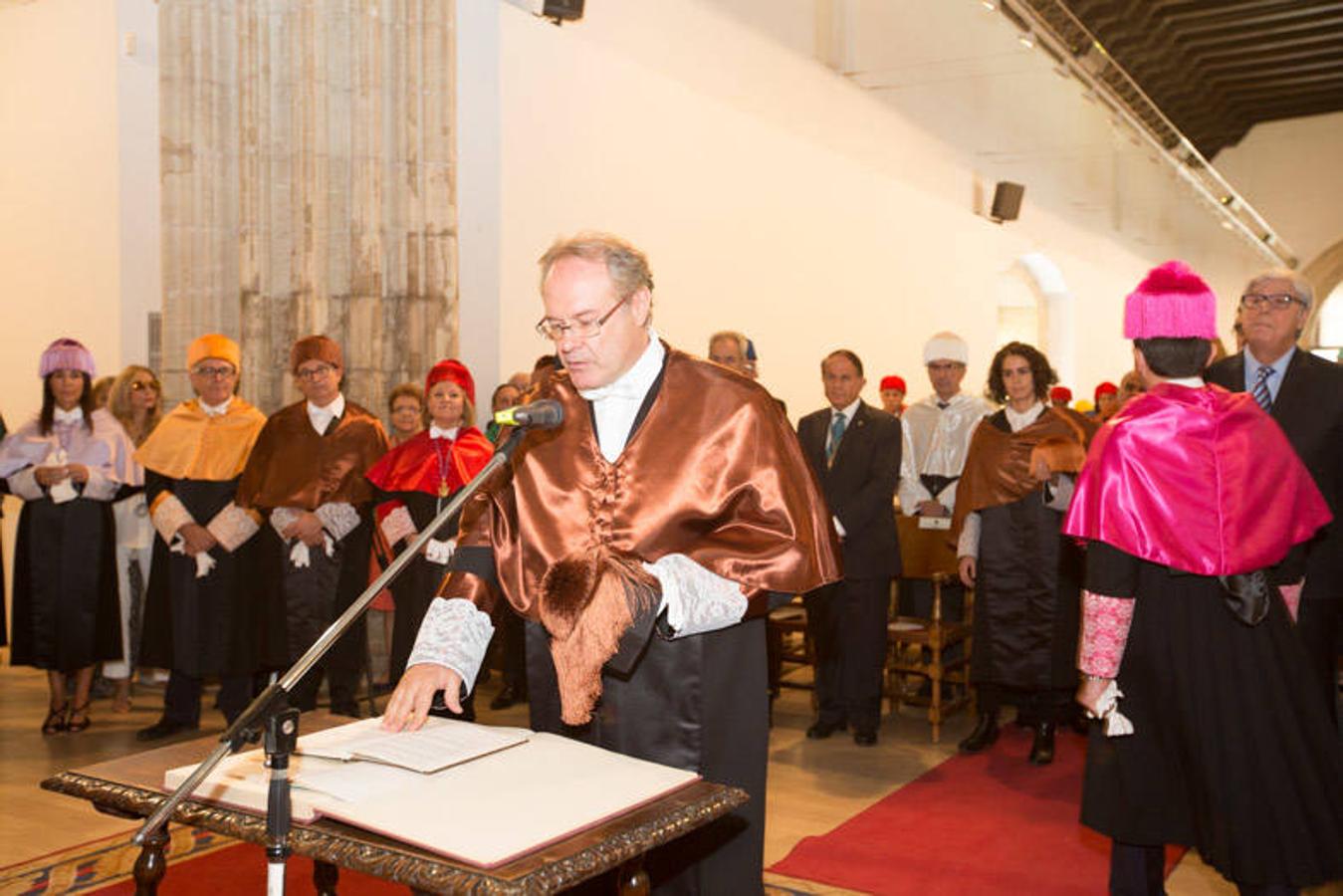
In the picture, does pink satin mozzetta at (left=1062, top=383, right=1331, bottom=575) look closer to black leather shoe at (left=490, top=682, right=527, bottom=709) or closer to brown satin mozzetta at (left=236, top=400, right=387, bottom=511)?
brown satin mozzetta at (left=236, top=400, right=387, bottom=511)

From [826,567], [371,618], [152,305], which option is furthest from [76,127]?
[826,567]

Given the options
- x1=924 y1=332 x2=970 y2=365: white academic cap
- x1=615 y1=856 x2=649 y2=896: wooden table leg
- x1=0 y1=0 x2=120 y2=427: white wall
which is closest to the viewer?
x1=615 y1=856 x2=649 y2=896: wooden table leg

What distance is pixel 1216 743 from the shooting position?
9.30 ft

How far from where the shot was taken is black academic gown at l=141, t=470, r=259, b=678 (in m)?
5.65

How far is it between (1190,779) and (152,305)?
22.6ft

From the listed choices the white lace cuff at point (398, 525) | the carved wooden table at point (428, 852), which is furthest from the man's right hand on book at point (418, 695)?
the white lace cuff at point (398, 525)

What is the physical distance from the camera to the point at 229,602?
18.7 feet

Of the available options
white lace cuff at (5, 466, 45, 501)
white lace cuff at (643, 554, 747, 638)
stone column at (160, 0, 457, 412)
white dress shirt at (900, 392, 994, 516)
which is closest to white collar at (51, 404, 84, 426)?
white lace cuff at (5, 466, 45, 501)

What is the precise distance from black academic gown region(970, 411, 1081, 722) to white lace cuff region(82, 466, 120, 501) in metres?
4.12

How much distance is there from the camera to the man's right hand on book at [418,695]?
2.05 metres

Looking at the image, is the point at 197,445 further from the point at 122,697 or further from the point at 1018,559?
the point at 1018,559

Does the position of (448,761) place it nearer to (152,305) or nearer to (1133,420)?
(1133,420)

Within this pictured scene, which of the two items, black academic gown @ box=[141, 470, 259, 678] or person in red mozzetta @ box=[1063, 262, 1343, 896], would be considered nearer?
person in red mozzetta @ box=[1063, 262, 1343, 896]

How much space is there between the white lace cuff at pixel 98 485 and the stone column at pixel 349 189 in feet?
3.67
